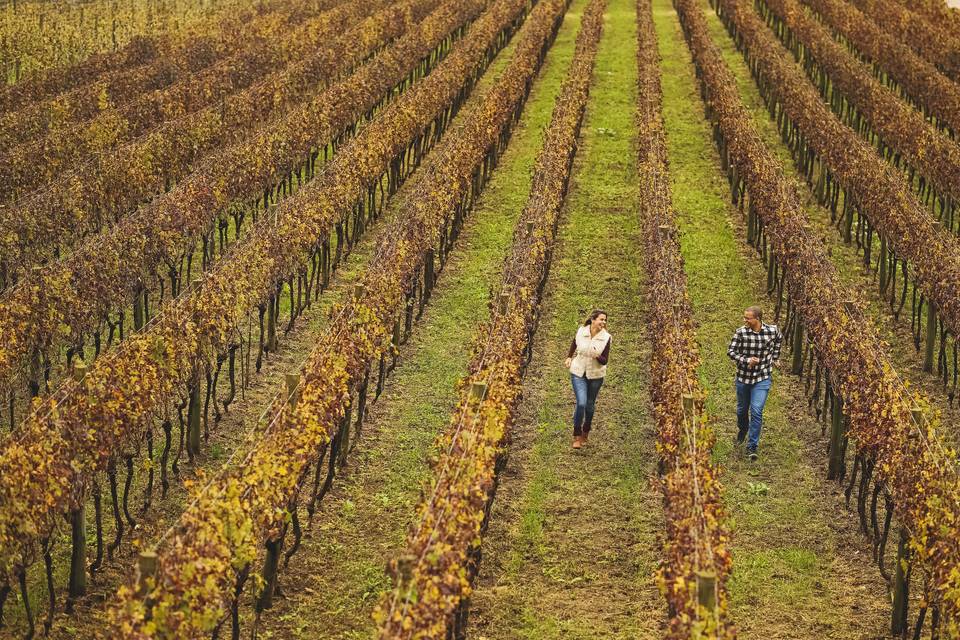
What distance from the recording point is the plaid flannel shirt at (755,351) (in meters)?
12.9

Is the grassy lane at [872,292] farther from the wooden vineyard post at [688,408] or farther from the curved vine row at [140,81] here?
the curved vine row at [140,81]

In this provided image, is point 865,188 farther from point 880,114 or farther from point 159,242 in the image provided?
point 159,242

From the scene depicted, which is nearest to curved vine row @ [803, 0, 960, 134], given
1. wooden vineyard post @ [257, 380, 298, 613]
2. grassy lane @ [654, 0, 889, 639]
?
grassy lane @ [654, 0, 889, 639]

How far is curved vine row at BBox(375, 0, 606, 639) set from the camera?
8.09m

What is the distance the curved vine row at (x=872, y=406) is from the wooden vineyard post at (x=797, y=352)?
5.6 inches

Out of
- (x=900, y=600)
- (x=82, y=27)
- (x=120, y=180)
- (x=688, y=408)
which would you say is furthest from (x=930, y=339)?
(x=82, y=27)

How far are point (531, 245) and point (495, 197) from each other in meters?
6.93

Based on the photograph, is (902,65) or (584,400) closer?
(584,400)

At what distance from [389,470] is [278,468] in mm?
3104

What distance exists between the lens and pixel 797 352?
50.3 feet

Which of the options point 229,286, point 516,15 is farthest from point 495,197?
point 516,15

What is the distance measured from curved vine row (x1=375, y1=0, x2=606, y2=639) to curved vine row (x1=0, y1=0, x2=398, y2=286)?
6.02m

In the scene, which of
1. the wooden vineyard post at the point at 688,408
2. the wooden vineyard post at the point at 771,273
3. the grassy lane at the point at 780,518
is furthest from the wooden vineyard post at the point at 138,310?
the wooden vineyard post at the point at 771,273

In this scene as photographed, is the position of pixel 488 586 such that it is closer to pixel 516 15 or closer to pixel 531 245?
pixel 531 245
